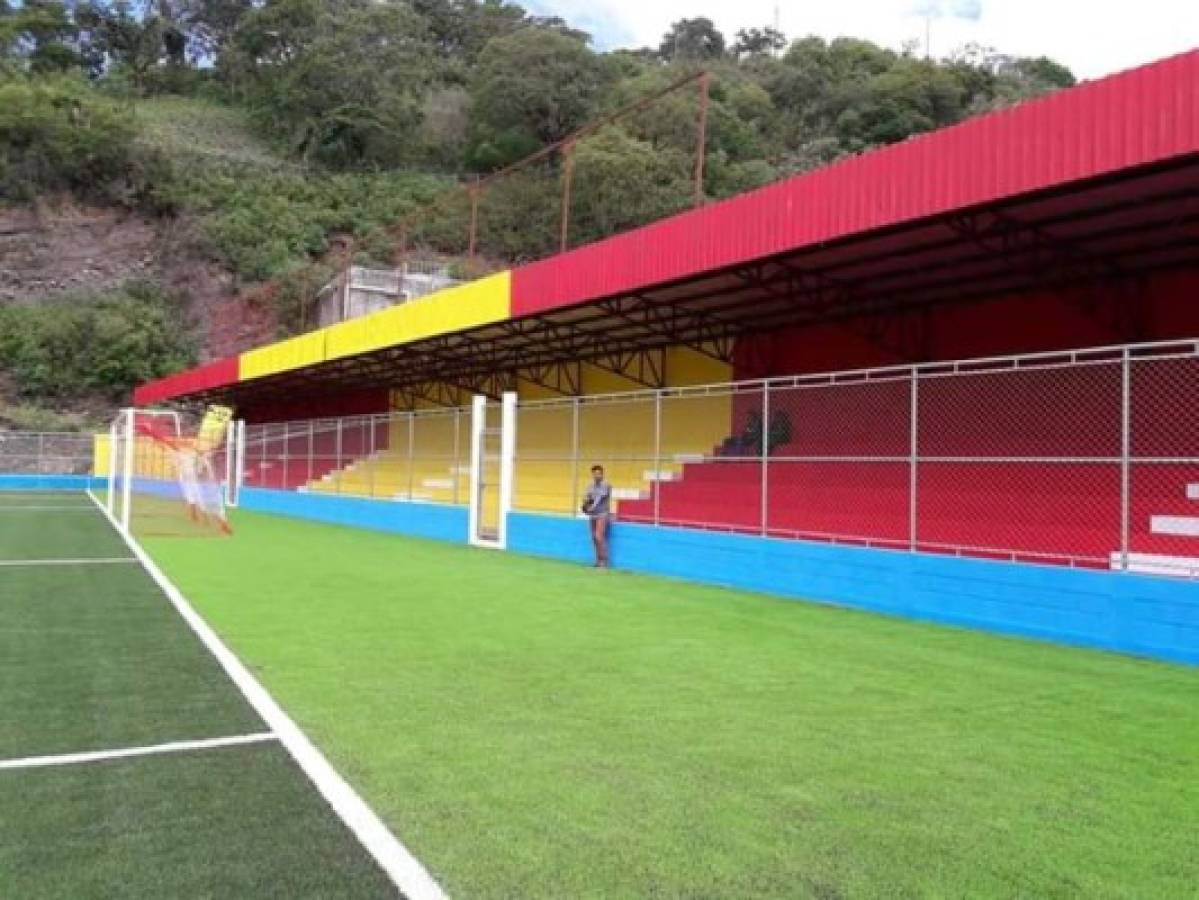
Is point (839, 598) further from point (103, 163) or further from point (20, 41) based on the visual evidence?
point (20, 41)

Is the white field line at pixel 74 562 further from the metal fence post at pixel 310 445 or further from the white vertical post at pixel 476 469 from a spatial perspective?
the metal fence post at pixel 310 445

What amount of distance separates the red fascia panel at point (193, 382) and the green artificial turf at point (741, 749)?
28.6 meters

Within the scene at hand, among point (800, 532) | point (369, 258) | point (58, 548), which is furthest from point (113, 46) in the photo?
point (800, 532)

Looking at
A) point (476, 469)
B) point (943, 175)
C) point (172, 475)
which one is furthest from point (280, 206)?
point (943, 175)

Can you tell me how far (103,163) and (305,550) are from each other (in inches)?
2647

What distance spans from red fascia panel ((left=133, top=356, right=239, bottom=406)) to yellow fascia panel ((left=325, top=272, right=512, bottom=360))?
10.7 meters

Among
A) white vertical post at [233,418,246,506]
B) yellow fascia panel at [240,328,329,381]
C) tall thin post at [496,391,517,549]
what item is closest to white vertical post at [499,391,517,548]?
tall thin post at [496,391,517,549]

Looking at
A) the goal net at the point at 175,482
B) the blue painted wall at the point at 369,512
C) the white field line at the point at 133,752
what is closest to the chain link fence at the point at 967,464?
the blue painted wall at the point at 369,512

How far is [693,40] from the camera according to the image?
11269 cm

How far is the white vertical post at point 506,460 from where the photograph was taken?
803 inches

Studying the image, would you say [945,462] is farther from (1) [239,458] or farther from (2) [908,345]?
(1) [239,458]

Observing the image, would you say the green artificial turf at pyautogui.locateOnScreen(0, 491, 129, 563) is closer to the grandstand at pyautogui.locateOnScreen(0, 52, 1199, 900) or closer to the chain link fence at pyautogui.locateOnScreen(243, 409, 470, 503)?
the grandstand at pyautogui.locateOnScreen(0, 52, 1199, 900)

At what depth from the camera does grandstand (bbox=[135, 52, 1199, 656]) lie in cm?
1073

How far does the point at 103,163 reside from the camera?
76.6 m
